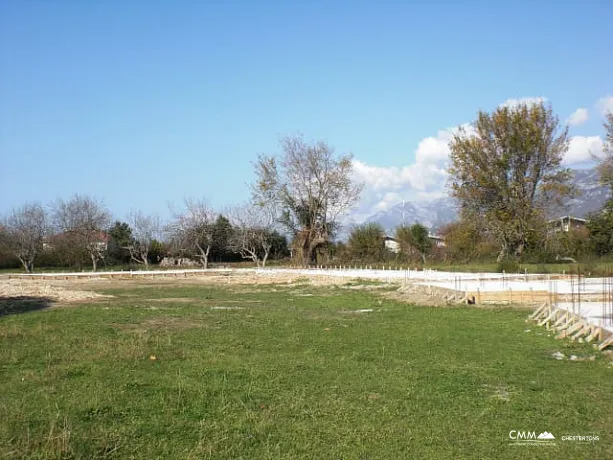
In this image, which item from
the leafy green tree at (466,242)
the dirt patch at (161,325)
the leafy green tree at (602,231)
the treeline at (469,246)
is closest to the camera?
the dirt patch at (161,325)

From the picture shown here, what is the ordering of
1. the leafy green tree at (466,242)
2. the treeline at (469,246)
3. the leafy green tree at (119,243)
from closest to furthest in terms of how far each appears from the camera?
1. the treeline at (469,246)
2. the leafy green tree at (466,242)
3. the leafy green tree at (119,243)

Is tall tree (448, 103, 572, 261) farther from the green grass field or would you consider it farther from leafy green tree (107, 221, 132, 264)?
leafy green tree (107, 221, 132, 264)

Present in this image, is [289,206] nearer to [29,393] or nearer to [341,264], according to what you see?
[341,264]

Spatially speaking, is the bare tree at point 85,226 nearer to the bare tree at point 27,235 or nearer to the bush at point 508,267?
the bare tree at point 27,235

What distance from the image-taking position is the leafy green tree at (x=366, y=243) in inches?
2098

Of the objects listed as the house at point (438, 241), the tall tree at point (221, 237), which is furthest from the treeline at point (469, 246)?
the tall tree at point (221, 237)

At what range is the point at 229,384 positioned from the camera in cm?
768

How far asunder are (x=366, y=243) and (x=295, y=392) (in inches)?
1861

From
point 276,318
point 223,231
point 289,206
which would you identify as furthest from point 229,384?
point 223,231

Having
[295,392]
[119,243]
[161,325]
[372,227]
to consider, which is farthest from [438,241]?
[295,392]

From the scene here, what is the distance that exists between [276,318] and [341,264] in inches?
Result: 1474

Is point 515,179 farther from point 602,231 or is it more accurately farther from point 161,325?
point 161,325

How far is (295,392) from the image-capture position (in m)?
7.29

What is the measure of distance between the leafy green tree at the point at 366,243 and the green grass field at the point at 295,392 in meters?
39.7
